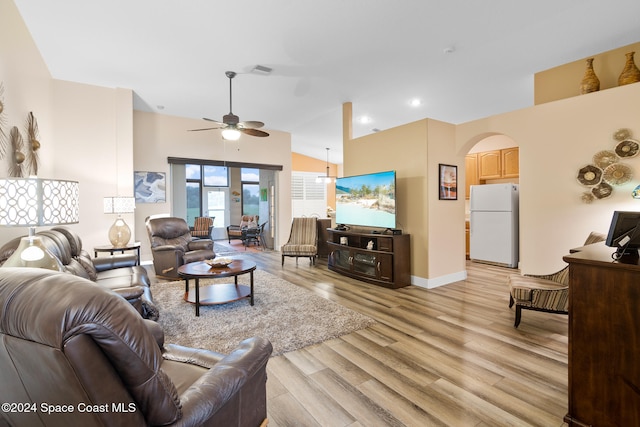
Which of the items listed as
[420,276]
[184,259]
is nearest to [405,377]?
[420,276]

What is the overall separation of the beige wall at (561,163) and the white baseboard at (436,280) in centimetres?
89

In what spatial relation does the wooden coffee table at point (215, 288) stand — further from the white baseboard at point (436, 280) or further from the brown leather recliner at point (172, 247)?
the white baseboard at point (436, 280)

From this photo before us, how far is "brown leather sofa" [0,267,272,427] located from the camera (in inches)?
27.3

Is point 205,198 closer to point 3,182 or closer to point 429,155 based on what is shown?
point 429,155

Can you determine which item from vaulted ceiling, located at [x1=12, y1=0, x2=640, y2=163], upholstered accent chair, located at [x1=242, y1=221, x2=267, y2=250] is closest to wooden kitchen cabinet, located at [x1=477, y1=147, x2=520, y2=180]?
vaulted ceiling, located at [x1=12, y1=0, x2=640, y2=163]

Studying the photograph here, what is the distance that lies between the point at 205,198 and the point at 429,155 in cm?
852

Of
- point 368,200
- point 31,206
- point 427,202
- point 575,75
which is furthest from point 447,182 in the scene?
point 31,206

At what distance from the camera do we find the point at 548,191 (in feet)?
12.4

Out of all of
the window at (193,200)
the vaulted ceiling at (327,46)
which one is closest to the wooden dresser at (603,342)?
the vaulted ceiling at (327,46)

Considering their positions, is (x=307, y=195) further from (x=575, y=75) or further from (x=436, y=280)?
(x=575, y=75)

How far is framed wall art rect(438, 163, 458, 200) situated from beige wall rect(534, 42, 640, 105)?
5.15ft

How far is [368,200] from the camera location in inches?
190

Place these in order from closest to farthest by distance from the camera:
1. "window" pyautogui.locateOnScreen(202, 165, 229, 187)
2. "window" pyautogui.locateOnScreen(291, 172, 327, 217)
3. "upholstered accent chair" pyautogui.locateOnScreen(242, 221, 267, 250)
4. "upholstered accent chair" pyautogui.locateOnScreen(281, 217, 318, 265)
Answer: "upholstered accent chair" pyautogui.locateOnScreen(281, 217, 318, 265) → "upholstered accent chair" pyautogui.locateOnScreen(242, 221, 267, 250) → "window" pyautogui.locateOnScreen(291, 172, 327, 217) → "window" pyautogui.locateOnScreen(202, 165, 229, 187)

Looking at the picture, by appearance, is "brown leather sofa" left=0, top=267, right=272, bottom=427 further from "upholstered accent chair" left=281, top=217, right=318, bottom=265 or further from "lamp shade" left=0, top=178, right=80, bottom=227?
"upholstered accent chair" left=281, top=217, right=318, bottom=265
